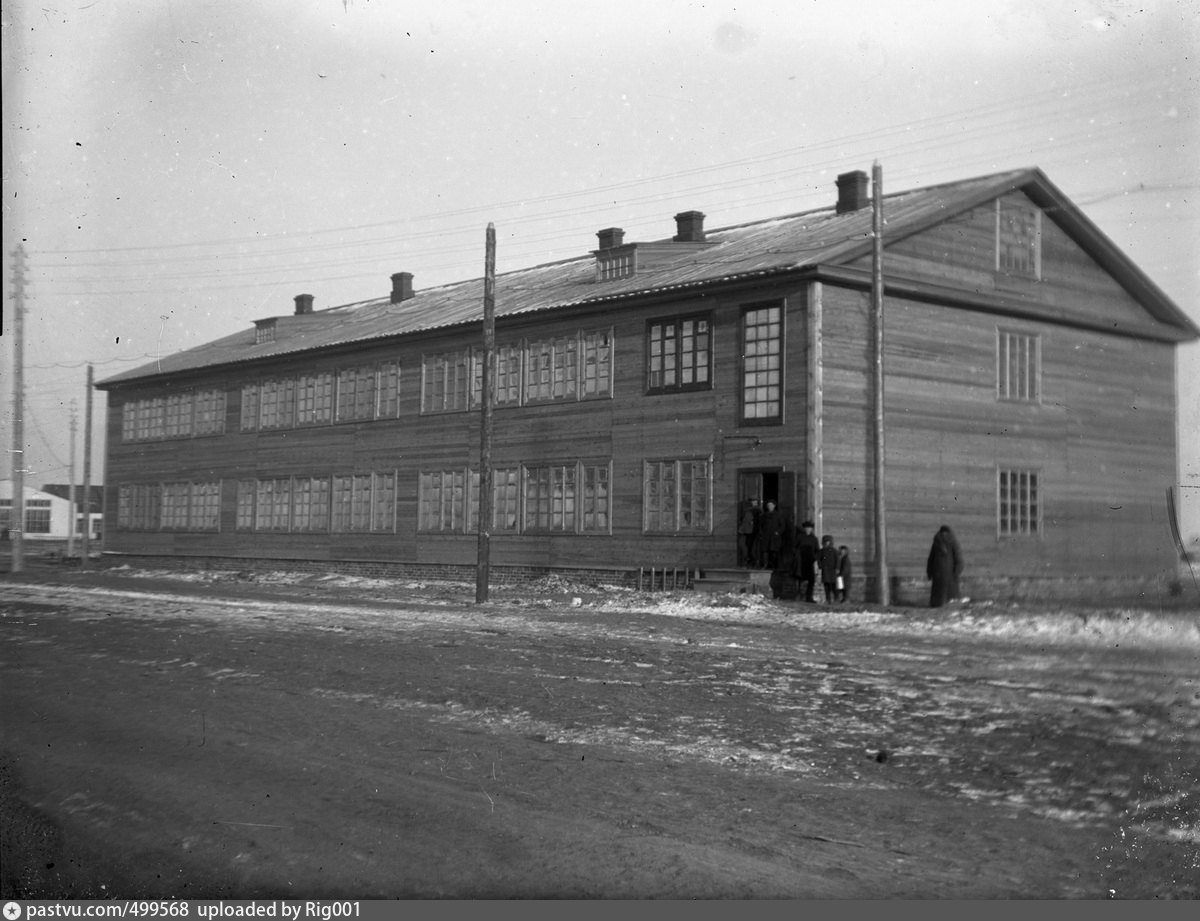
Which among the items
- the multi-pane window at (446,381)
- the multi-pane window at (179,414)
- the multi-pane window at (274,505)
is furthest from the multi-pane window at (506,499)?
the multi-pane window at (179,414)

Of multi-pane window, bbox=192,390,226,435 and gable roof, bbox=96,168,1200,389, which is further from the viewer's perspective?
multi-pane window, bbox=192,390,226,435

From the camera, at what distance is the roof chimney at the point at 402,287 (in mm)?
43188

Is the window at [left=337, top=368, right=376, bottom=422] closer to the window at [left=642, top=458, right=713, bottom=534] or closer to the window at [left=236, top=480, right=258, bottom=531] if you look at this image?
the window at [left=236, top=480, right=258, bottom=531]

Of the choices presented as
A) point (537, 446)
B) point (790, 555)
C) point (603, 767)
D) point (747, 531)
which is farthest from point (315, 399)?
point (603, 767)

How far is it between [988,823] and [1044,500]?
1570 cm

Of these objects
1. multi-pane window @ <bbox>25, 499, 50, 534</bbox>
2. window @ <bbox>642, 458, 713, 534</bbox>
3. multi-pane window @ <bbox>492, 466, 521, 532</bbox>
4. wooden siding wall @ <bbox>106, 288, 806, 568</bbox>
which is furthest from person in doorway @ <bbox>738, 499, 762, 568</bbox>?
multi-pane window @ <bbox>25, 499, 50, 534</bbox>

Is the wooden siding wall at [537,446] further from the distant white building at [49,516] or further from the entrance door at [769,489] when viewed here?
the distant white building at [49,516]

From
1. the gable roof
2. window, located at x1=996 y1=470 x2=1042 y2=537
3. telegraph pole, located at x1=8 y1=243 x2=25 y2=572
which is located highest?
the gable roof

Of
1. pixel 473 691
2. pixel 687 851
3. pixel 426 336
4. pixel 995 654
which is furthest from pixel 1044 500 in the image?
pixel 426 336

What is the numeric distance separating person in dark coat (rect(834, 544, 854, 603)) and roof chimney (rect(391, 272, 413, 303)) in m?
23.1

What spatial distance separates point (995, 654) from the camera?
51.0ft

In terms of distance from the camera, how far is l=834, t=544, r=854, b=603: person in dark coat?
24.7 metres

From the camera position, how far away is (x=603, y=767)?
342 inches

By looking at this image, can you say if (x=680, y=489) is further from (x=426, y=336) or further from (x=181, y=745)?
(x=181, y=745)
